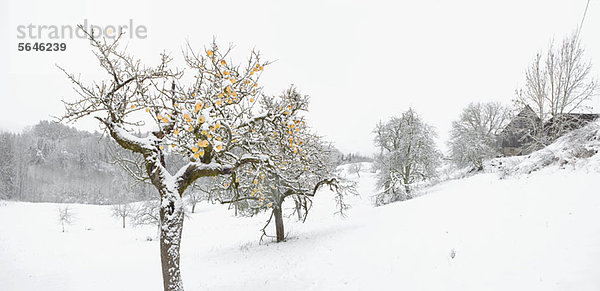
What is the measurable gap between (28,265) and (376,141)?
26886mm

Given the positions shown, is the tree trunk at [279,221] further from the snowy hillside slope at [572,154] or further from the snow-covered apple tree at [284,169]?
the snowy hillside slope at [572,154]

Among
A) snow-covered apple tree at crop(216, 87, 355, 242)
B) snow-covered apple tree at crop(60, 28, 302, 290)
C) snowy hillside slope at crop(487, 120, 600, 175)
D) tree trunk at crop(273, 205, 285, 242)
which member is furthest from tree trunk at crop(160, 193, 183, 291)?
snowy hillside slope at crop(487, 120, 600, 175)

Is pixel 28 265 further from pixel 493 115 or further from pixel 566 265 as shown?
pixel 493 115

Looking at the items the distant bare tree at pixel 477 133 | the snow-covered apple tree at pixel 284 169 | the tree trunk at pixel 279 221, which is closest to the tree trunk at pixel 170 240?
the snow-covered apple tree at pixel 284 169

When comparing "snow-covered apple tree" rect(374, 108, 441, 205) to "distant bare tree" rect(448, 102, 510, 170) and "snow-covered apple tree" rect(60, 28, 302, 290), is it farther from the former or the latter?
"snow-covered apple tree" rect(60, 28, 302, 290)

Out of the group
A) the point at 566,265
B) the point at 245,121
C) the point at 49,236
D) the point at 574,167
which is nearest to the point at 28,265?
the point at 49,236

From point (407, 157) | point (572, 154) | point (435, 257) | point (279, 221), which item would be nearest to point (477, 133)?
point (407, 157)

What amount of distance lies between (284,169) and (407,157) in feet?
61.8

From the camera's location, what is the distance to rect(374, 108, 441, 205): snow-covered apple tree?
2250cm

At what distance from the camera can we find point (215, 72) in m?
5.48

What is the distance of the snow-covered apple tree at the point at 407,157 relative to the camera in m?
22.5

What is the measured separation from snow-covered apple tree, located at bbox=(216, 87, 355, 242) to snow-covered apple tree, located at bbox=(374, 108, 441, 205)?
36.4ft

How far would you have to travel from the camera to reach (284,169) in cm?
744

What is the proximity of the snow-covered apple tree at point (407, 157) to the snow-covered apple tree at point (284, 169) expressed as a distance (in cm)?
1110
